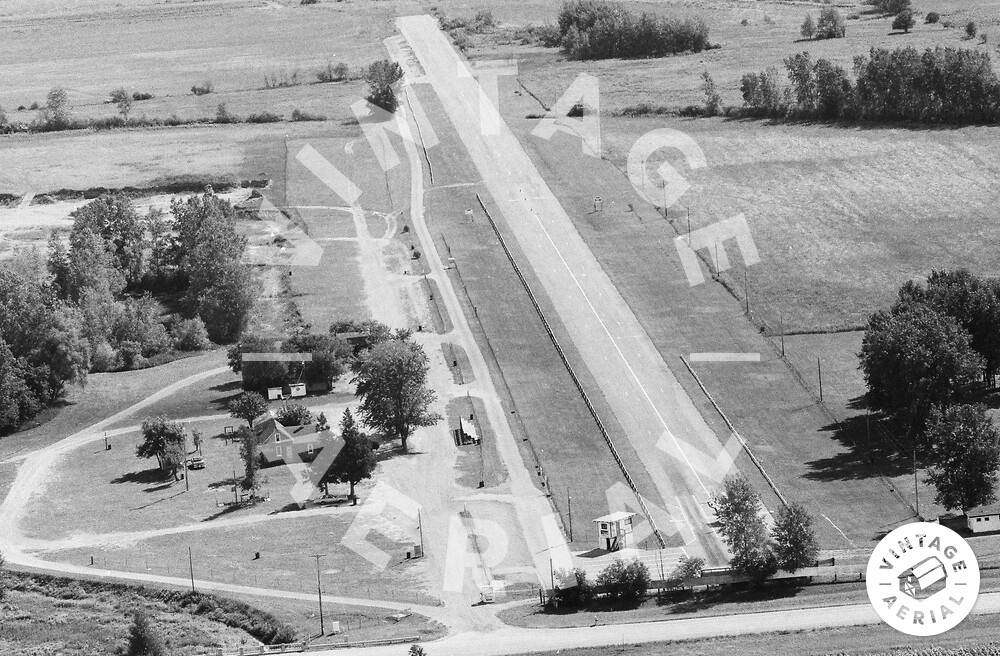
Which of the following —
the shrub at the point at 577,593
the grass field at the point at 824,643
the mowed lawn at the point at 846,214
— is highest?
the mowed lawn at the point at 846,214

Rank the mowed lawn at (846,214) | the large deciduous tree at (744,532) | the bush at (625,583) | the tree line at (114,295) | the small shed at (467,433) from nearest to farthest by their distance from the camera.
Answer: the bush at (625,583) → the large deciduous tree at (744,532) → the small shed at (467,433) → the tree line at (114,295) → the mowed lawn at (846,214)

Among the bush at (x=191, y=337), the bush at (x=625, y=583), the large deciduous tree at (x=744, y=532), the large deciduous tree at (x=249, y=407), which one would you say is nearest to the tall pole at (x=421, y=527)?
the bush at (x=625, y=583)

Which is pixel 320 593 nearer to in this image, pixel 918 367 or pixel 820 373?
pixel 918 367

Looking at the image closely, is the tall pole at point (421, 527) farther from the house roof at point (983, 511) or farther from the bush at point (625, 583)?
the house roof at point (983, 511)

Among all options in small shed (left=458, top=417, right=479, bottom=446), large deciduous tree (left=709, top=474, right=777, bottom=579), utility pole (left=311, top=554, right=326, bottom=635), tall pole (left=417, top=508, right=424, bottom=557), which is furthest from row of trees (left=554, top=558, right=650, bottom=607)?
small shed (left=458, top=417, right=479, bottom=446)

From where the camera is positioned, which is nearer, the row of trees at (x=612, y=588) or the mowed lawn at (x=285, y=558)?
the row of trees at (x=612, y=588)

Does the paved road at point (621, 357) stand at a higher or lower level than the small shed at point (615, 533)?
higher

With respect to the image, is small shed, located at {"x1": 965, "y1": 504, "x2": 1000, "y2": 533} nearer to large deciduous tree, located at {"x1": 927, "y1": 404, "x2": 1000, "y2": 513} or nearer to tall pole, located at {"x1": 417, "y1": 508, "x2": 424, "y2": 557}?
large deciduous tree, located at {"x1": 927, "y1": 404, "x2": 1000, "y2": 513}
